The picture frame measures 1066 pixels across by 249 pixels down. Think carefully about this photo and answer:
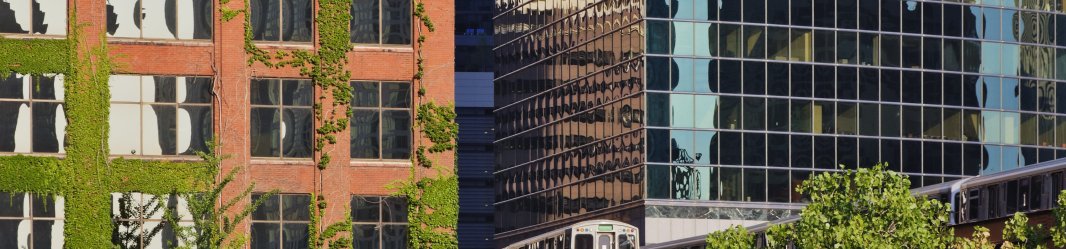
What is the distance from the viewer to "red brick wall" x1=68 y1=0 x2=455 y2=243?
83.9 metres

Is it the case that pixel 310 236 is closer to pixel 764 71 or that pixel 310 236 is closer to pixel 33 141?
pixel 33 141

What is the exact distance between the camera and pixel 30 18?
83500mm

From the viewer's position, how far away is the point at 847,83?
139500 mm

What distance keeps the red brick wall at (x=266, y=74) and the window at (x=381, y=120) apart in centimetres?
33

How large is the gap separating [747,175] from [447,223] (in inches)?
2161

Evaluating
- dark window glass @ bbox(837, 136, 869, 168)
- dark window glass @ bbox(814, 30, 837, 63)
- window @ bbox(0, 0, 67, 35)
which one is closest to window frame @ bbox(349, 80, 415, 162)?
window @ bbox(0, 0, 67, 35)

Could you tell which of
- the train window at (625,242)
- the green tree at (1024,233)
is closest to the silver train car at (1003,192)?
the green tree at (1024,233)

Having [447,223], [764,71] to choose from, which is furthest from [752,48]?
[447,223]

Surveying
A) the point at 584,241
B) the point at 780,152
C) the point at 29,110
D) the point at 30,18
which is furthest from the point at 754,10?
the point at 29,110

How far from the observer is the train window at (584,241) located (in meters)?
91.8

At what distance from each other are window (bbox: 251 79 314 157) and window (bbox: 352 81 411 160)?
5.21ft

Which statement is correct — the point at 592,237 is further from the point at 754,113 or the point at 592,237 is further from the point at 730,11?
the point at 754,113

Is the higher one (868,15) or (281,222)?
(868,15)

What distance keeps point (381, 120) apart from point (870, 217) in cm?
1715
